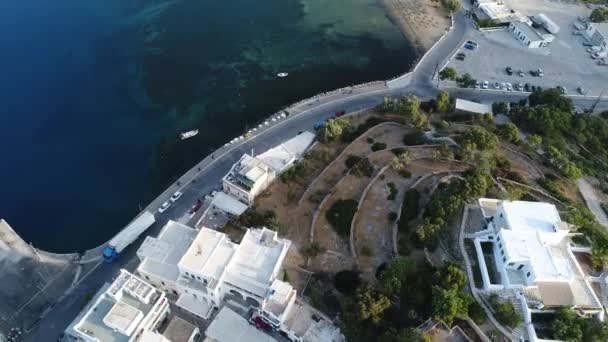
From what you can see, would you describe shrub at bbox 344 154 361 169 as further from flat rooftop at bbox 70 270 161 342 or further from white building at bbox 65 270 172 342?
flat rooftop at bbox 70 270 161 342

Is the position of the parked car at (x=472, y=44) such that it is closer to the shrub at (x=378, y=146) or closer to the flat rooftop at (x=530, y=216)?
the shrub at (x=378, y=146)

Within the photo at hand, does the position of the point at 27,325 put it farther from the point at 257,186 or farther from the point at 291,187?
the point at 291,187

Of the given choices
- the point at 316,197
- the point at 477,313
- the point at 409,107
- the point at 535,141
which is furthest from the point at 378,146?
the point at 477,313

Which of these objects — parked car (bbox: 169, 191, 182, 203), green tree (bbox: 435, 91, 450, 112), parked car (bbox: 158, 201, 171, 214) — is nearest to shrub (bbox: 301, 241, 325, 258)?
parked car (bbox: 169, 191, 182, 203)

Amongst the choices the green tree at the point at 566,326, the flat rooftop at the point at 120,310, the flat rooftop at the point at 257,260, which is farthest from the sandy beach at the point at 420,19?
the flat rooftop at the point at 120,310

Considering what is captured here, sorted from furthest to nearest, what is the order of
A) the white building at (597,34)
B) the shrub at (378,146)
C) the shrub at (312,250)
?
the white building at (597,34), the shrub at (378,146), the shrub at (312,250)

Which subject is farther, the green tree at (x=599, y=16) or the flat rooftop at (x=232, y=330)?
the green tree at (x=599, y=16)
